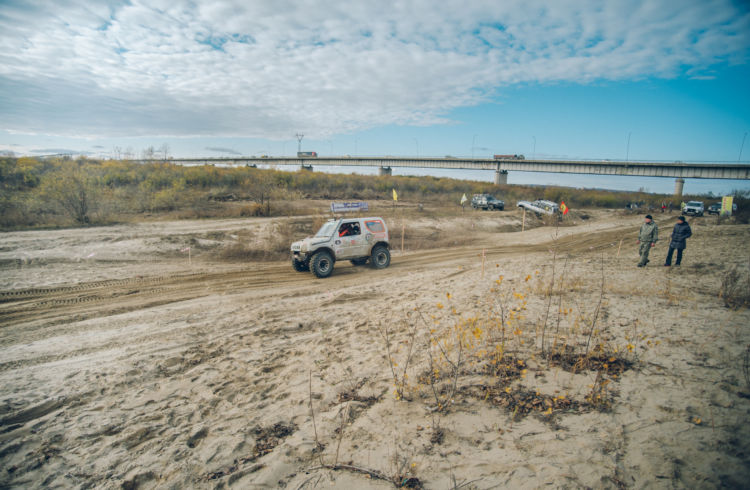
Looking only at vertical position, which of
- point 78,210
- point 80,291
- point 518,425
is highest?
point 78,210

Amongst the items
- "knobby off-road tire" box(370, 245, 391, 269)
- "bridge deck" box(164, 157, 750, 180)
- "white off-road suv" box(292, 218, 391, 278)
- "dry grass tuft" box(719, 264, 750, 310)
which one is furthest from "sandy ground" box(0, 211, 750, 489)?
"bridge deck" box(164, 157, 750, 180)

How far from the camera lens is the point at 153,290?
10.3 metres

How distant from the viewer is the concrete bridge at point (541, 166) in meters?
47.7

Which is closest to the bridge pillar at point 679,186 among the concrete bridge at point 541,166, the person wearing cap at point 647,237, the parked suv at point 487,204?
the concrete bridge at point 541,166

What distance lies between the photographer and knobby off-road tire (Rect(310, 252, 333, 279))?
38.5ft

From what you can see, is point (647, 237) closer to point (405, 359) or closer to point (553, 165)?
point (405, 359)

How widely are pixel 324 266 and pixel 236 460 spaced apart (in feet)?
28.5

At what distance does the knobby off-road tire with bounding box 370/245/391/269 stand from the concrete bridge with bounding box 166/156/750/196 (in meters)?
56.0

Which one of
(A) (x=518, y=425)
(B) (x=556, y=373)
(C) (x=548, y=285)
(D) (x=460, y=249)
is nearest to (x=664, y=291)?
(C) (x=548, y=285)

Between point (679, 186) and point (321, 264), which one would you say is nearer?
point (321, 264)

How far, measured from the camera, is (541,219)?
3438cm

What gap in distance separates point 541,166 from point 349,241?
59.1 metres

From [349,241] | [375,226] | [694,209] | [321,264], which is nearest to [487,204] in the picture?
[694,209]

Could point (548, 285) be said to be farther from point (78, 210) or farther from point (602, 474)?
point (78, 210)
